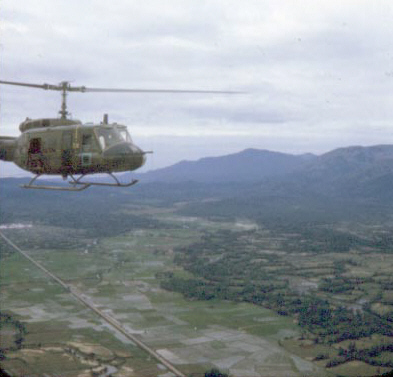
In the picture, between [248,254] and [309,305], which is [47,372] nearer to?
[309,305]

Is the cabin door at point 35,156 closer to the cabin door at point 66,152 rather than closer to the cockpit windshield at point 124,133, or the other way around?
the cabin door at point 66,152

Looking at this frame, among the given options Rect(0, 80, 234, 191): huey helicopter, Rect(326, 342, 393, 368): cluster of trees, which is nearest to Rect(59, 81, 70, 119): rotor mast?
Rect(0, 80, 234, 191): huey helicopter

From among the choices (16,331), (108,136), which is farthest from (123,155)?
(16,331)

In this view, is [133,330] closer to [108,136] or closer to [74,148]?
[74,148]

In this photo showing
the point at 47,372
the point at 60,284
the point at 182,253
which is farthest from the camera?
the point at 182,253

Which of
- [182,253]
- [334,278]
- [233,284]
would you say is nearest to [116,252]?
[182,253]

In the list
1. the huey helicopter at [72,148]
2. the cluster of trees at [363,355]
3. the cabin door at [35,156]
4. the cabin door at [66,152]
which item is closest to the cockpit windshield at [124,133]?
the huey helicopter at [72,148]

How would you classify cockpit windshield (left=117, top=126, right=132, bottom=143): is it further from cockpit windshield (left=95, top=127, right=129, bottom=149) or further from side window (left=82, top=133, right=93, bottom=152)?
side window (left=82, top=133, right=93, bottom=152)

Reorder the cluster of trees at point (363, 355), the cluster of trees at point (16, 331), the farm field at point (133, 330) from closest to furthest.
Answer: the farm field at point (133, 330)
the cluster of trees at point (363, 355)
the cluster of trees at point (16, 331)
